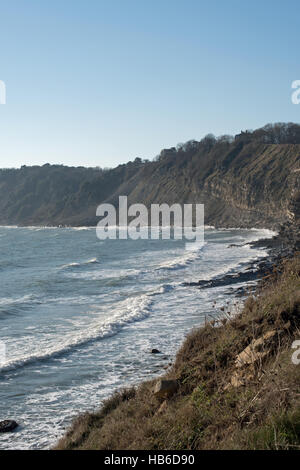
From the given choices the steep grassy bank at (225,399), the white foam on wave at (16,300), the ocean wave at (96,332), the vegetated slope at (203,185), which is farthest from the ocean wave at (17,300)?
the vegetated slope at (203,185)

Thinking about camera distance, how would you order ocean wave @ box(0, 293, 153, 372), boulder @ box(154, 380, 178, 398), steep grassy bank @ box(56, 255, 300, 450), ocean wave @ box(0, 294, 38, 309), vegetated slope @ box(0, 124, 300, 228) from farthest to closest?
1. vegetated slope @ box(0, 124, 300, 228)
2. ocean wave @ box(0, 294, 38, 309)
3. ocean wave @ box(0, 293, 153, 372)
4. boulder @ box(154, 380, 178, 398)
5. steep grassy bank @ box(56, 255, 300, 450)

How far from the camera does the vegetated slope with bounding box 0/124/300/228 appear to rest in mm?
71312

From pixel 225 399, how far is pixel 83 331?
9.35m

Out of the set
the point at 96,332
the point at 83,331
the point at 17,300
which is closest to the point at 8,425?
the point at 96,332

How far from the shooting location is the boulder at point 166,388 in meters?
6.32

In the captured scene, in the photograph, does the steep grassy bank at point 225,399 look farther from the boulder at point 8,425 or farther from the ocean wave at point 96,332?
the ocean wave at point 96,332

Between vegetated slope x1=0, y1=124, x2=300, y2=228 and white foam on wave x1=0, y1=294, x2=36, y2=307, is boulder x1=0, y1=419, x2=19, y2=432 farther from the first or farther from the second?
vegetated slope x1=0, y1=124, x2=300, y2=228

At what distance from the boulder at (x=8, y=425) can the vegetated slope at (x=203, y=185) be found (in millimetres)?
35889

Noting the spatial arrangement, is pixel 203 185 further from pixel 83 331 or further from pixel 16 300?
pixel 83 331

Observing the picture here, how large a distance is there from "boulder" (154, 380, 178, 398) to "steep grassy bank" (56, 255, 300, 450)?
0.28ft

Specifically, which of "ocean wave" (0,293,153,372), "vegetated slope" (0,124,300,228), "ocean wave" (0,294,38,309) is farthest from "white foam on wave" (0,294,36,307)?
"vegetated slope" (0,124,300,228)

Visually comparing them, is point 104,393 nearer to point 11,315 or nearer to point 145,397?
point 145,397

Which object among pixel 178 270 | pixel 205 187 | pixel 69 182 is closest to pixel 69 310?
pixel 178 270
